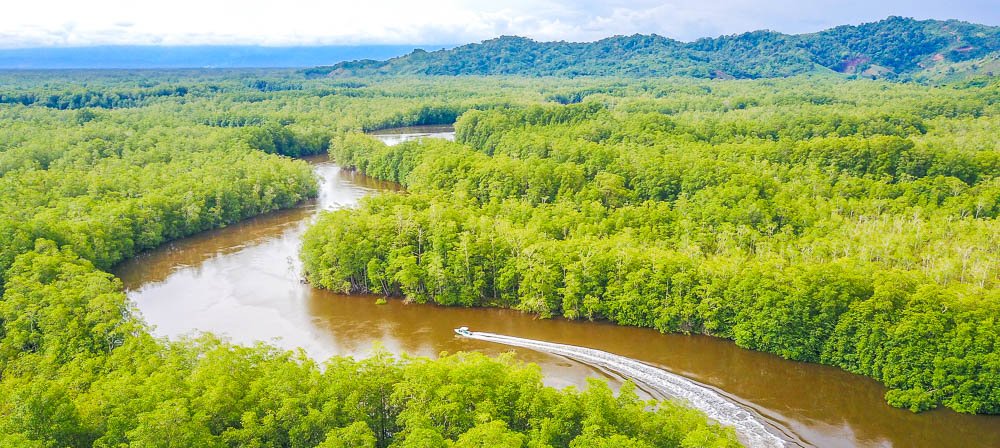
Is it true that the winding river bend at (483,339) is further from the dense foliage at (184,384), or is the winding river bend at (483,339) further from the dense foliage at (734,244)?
the dense foliage at (184,384)

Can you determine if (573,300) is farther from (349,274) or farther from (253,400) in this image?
(253,400)

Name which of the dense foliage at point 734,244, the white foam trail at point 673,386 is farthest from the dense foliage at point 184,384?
the dense foliage at point 734,244

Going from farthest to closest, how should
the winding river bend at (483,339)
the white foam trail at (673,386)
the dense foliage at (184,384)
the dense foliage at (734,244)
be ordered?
the dense foliage at (734,244), the winding river bend at (483,339), the white foam trail at (673,386), the dense foliage at (184,384)

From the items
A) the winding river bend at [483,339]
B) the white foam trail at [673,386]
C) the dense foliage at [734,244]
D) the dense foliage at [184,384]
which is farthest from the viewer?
the dense foliage at [734,244]

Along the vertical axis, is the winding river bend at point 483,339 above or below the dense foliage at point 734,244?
below

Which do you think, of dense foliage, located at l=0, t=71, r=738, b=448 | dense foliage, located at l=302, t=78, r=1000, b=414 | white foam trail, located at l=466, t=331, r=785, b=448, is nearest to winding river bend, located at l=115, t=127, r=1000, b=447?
white foam trail, located at l=466, t=331, r=785, b=448

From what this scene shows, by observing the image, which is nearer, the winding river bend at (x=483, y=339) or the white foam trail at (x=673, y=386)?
the white foam trail at (x=673, y=386)

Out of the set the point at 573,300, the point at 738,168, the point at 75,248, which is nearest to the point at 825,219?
the point at 738,168
